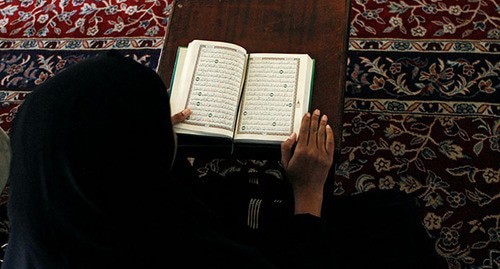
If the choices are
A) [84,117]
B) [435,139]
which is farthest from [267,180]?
[435,139]

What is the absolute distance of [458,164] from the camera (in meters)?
1.46

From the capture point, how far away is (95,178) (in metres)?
0.60

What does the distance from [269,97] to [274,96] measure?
0.04 ft

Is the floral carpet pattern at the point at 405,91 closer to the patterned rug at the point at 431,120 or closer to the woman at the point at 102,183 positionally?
the patterned rug at the point at 431,120

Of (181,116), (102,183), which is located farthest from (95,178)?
(181,116)

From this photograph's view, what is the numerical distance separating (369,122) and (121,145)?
109 cm

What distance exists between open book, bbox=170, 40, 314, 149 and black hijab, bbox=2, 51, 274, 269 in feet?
0.97

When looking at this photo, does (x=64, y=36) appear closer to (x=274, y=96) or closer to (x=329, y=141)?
(x=274, y=96)

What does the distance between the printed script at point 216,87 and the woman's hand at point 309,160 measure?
14 centimetres

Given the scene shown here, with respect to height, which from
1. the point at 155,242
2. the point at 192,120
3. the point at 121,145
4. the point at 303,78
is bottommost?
the point at 155,242

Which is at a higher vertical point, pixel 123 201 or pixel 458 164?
pixel 458 164

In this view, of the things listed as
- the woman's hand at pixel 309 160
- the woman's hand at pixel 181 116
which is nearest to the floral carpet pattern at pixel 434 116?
the woman's hand at pixel 309 160

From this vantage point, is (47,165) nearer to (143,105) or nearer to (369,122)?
(143,105)

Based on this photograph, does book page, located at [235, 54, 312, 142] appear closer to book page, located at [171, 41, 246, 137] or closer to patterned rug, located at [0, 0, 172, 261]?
book page, located at [171, 41, 246, 137]
